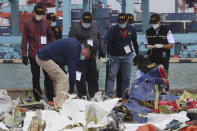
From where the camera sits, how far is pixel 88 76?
19.3ft

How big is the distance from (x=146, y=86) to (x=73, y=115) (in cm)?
140

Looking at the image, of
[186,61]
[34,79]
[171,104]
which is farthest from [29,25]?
[186,61]

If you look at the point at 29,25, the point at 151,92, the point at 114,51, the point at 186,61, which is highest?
the point at 29,25

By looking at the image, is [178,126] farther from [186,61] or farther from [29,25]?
[186,61]

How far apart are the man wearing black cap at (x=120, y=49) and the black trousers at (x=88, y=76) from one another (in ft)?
1.10

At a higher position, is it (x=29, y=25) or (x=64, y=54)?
(x=29, y=25)

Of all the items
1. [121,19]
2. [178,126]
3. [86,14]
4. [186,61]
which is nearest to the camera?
[178,126]

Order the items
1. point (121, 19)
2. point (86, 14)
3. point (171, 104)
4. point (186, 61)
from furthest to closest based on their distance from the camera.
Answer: point (186, 61) < point (121, 19) < point (86, 14) < point (171, 104)

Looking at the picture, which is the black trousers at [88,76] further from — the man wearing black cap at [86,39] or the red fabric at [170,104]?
the red fabric at [170,104]

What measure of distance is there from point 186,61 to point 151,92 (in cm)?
2312

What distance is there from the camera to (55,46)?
4676 millimetres

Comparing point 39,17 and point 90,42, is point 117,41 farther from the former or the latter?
point 39,17

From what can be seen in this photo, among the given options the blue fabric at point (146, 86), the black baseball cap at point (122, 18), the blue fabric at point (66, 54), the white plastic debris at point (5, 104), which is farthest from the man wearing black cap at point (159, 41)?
the white plastic debris at point (5, 104)

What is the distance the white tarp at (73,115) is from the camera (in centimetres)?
345
